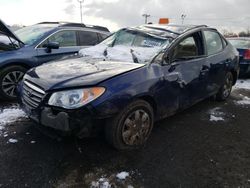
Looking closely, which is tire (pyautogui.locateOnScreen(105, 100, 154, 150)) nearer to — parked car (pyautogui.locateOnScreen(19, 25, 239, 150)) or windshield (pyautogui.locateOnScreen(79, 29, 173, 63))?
parked car (pyautogui.locateOnScreen(19, 25, 239, 150))

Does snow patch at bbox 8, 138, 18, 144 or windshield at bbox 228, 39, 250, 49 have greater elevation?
windshield at bbox 228, 39, 250, 49

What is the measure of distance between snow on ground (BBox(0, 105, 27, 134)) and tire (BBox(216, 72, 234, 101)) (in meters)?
3.85

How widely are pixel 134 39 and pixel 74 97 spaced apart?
5.75 feet

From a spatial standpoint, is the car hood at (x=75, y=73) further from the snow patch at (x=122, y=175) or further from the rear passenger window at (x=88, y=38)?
the rear passenger window at (x=88, y=38)

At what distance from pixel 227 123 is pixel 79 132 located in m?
2.77

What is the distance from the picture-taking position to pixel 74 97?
291 centimetres

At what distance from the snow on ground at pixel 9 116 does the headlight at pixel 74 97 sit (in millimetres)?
1507

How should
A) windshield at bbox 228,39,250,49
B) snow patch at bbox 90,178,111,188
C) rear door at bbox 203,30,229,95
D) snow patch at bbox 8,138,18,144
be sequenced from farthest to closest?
windshield at bbox 228,39,250,49 < rear door at bbox 203,30,229,95 < snow patch at bbox 8,138,18,144 < snow patch at bbox 90,178,111,188

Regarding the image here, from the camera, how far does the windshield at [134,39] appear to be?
3.96m

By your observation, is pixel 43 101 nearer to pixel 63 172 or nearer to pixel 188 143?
pixel 63 172

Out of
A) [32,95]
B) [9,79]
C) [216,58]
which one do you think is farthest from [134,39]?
[9,79]

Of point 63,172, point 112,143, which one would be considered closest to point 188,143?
point 112,143

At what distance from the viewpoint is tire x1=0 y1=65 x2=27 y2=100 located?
5.00 metres

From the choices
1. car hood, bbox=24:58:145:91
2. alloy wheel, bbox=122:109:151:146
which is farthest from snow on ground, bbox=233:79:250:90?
car hood, bbox=24:58:145:91
